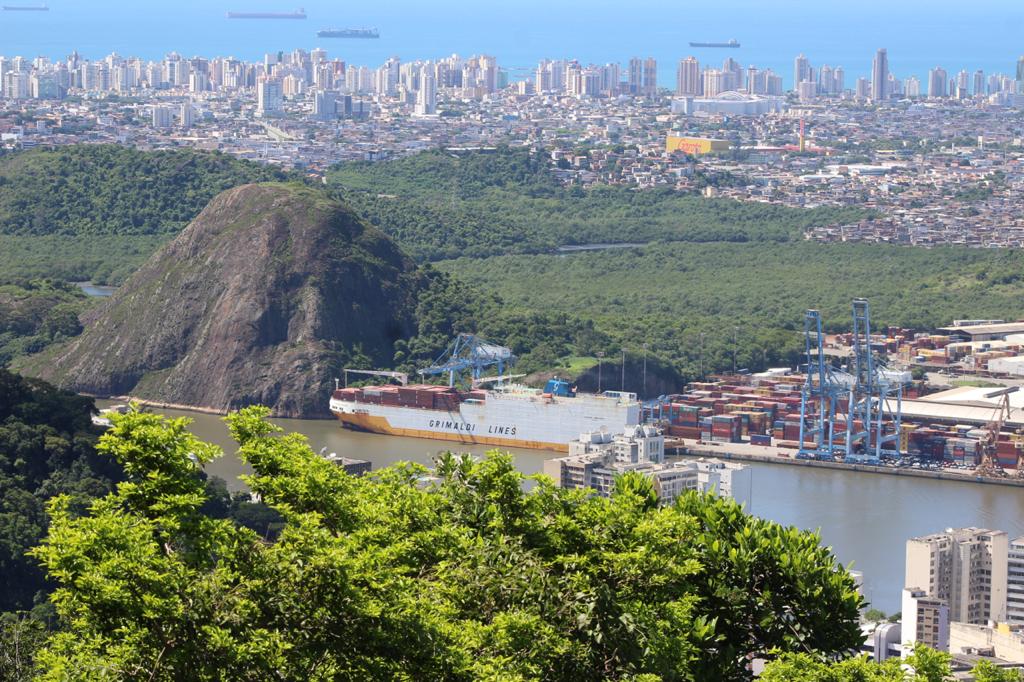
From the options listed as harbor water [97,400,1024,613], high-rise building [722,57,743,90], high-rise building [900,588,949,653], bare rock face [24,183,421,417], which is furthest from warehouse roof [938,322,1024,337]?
high-rise building [722,57,743,90]

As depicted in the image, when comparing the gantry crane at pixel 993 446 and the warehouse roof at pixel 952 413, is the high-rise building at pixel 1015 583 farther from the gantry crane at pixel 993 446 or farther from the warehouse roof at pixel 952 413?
the warehouse roof at pixel 952 413

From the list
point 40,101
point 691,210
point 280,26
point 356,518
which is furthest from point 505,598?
point 280,26

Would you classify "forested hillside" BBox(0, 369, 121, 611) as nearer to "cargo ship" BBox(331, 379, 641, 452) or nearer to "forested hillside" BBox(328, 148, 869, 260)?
"cargo ship" BBox(331, 379, 641, 452)

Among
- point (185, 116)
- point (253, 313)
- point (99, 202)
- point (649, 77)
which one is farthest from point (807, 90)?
point (253, 313)

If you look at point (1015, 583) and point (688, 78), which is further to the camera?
point (688, 78)

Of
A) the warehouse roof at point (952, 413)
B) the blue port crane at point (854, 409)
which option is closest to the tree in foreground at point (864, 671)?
the blue port crane at point (854, 409)

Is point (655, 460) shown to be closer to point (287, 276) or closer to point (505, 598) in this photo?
point (287, 276)

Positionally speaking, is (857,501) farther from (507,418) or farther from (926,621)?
(926,621)
